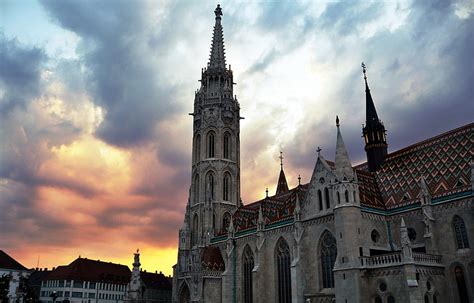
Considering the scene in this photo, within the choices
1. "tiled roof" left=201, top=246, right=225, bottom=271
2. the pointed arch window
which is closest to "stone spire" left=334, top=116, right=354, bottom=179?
"tiled roof" left=201, top=246, right=225, bottom=271

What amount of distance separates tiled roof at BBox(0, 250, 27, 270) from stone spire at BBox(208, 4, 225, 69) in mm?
44579

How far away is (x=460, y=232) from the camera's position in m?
34.5

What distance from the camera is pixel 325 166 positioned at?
42.0 meters

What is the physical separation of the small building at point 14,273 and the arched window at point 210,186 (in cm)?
3024

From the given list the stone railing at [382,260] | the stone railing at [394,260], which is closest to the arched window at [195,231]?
the stone railing at [382,260]

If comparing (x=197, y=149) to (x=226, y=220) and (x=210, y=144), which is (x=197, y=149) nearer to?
(x=210, y=144)

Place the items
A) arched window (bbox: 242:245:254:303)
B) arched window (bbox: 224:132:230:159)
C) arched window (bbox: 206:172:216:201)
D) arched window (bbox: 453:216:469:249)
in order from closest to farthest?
arched window (bbox: 453:216:469:249) < arched window (bbox: 242:245:254:303) < arched window (bbox: 206:172:216:201) < arched window (bbox: 224:132:230:159)

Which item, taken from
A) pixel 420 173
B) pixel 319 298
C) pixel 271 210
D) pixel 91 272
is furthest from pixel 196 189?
pixel 420 173

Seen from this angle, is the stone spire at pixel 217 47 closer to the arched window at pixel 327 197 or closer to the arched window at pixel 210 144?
the arched window at pixel 210 144

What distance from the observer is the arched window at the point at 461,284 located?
32.8 metres

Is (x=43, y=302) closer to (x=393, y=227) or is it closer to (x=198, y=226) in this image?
(x=198, y=226)

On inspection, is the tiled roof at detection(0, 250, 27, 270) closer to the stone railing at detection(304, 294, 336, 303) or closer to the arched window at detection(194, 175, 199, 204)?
the arched window at detection(194, 175, 199, 204)

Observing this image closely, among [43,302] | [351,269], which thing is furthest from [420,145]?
[43,302]

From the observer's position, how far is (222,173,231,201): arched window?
65.2 m
